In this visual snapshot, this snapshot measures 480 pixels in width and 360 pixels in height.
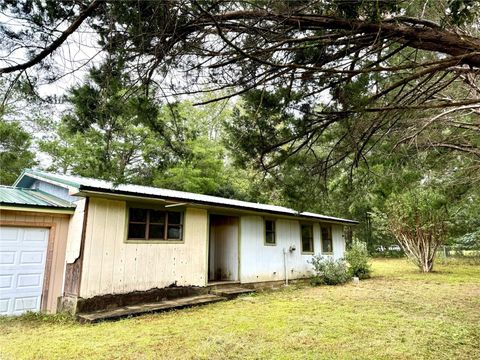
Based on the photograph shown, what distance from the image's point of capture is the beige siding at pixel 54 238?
6711 millimetres

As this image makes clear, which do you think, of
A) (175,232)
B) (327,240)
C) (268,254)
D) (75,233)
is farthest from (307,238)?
(75,233)

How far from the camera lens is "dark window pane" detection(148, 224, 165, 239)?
25.5 feet

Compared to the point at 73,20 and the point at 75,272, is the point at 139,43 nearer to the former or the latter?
the point at 73,20

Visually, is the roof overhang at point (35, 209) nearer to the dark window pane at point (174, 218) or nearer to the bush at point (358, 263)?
the dark window pane at point (174, 218)

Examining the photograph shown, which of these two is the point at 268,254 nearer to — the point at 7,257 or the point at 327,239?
the point at 327,239

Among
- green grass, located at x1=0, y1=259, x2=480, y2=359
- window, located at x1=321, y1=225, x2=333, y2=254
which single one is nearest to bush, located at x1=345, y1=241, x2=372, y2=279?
window, located at x1=321, y1=225, x2=333, y2=254

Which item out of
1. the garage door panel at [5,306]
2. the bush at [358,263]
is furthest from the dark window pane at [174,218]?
the bush at [358,263]

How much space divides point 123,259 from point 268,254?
4901 mm

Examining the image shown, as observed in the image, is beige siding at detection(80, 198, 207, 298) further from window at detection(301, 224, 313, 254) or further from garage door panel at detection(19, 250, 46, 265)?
Answer: window at detection(301, 224, 313, 254)

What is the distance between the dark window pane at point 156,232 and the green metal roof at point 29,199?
180 cm

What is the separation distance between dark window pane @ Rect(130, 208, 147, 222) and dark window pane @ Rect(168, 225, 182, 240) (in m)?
0.74

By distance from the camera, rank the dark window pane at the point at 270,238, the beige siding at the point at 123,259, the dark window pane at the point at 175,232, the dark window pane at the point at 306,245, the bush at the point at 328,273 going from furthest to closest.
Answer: the dark window pane at the point at 306,245
the bush at the point at 328,273
the dark window pane at the point at 270,238
the dark window pane at the point at 175,232
the beige siding at the point at 123,259

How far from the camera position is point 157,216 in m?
7.98

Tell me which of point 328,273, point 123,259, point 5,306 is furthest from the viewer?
point 328,273
